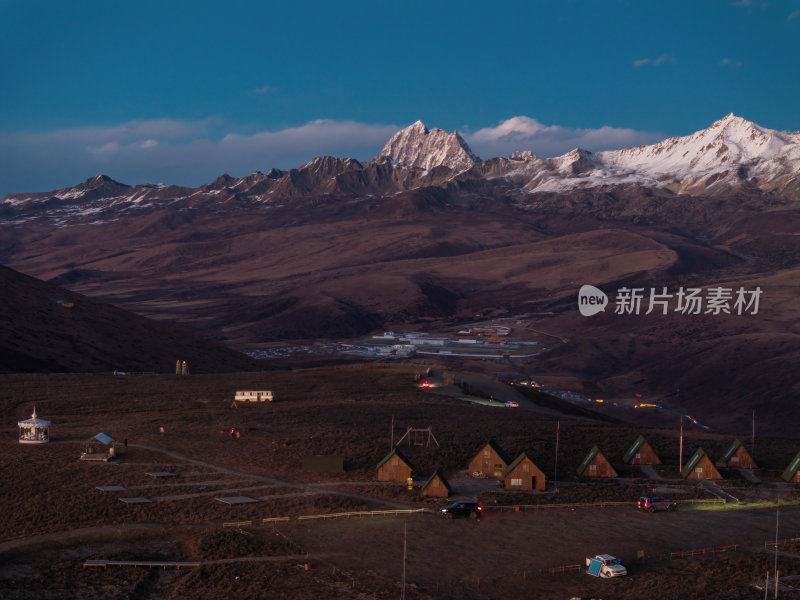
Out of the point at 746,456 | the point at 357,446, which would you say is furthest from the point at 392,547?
the point at 746,456

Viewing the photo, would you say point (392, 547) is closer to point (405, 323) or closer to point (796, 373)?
point (796, 373)

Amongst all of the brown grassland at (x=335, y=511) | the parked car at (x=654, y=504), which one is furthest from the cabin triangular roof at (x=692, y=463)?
the parked car at (x=654, y=504)

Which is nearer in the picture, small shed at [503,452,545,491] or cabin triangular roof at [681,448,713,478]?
small shed at [503,452,545,491]

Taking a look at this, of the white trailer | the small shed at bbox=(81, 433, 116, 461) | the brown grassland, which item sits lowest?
the brown grassland

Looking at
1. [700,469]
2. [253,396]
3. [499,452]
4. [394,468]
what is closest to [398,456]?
[394,468]

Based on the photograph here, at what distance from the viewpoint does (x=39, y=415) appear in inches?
1789

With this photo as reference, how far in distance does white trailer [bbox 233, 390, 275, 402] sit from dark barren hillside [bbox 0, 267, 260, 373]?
78.2 feet

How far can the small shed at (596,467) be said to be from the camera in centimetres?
3706

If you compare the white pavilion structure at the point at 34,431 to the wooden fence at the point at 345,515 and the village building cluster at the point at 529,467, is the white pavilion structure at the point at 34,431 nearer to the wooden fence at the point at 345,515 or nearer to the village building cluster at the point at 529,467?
the wooden fence at the point at 345,515

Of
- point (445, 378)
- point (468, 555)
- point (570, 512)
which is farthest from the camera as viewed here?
point (445, 378)

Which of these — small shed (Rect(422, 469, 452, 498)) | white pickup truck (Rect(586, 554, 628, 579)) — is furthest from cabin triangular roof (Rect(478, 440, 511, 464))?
white pickup truck (Rect(586, 554, 628, 579))

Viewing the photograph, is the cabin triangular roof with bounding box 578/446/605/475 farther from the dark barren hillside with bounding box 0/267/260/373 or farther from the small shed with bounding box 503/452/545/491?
the dark barren hillside with bounding box 0/267/260/373

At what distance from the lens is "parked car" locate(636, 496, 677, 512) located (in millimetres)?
31656

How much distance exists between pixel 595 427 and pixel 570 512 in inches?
656
